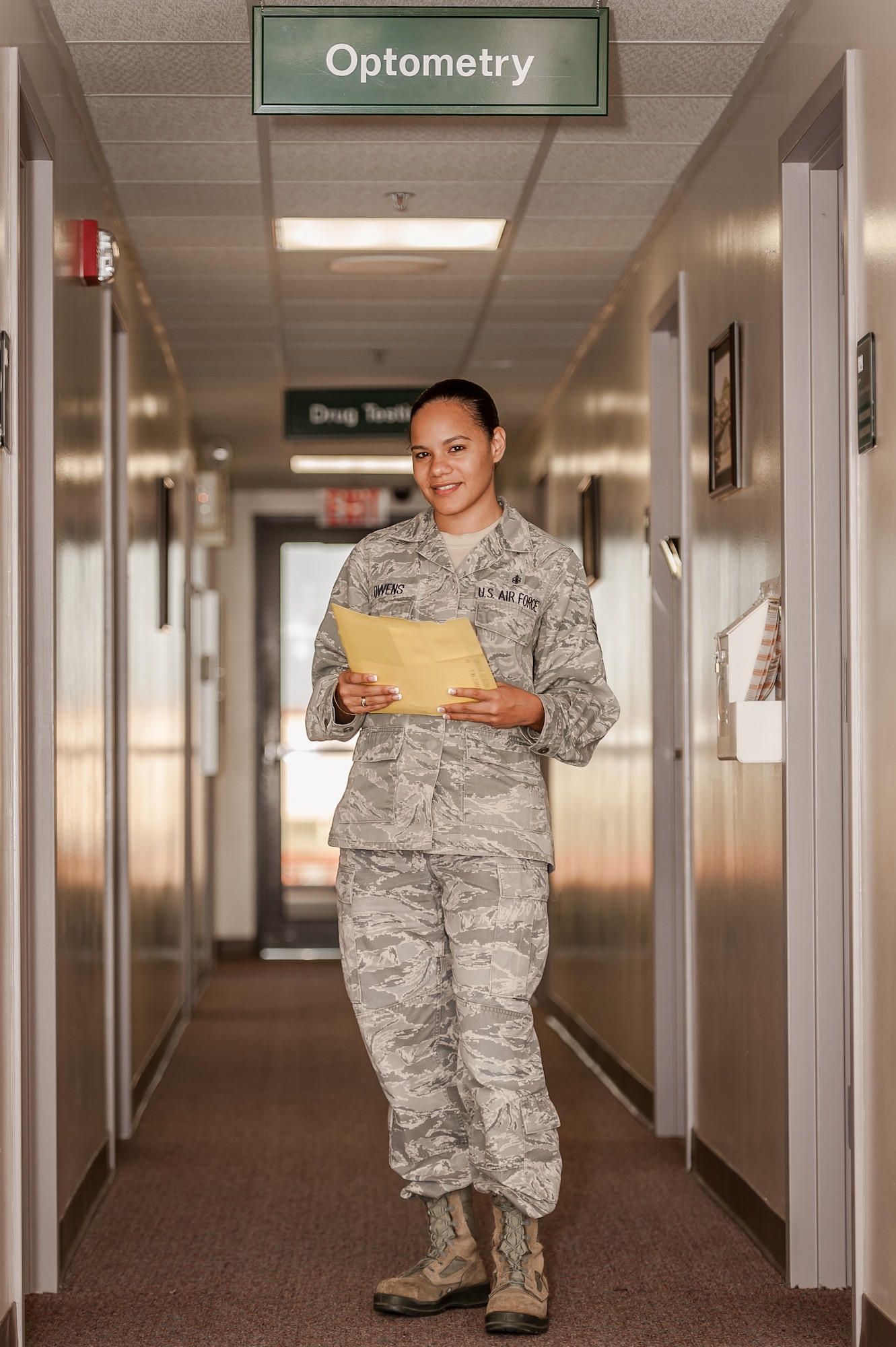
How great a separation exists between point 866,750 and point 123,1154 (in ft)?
8.79

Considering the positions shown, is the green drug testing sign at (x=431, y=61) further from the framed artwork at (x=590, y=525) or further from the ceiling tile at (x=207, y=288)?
the framed artwork at (x=590, y=525)

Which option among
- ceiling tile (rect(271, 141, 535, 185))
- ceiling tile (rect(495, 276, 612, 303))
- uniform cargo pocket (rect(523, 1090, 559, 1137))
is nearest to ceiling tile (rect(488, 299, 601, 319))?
ceiling tile (rect(495, 276, 612, 303))

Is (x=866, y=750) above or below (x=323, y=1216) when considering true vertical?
above

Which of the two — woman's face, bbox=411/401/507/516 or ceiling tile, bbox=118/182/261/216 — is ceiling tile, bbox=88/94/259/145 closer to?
ceiling tile, bbox=118/182/261/216

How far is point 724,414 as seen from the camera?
3.63m

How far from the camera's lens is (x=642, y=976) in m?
4.72

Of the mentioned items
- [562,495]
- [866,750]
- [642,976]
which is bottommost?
[642,976]

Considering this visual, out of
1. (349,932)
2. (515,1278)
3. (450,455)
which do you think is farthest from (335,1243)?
(450,455)

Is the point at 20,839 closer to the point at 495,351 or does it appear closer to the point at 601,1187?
the point at 601,1187

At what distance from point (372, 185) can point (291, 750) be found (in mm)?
5541

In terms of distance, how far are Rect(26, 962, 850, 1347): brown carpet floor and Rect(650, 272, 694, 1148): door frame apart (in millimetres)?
205

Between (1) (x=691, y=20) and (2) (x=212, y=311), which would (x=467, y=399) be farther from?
(2) (x=212, y=311)

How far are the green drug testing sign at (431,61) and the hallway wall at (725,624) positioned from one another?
46cm

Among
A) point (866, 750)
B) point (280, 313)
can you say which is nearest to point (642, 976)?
point (866, 750)
